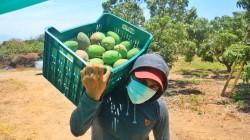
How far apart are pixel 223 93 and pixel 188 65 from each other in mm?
17682

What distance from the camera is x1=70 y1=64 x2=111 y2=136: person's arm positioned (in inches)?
86.0

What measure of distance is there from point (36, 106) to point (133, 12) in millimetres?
9772

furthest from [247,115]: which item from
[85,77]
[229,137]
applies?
[85,77]

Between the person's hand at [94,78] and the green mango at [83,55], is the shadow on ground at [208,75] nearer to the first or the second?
the green mango at [83,55]

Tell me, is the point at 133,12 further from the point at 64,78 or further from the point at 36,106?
the point at 64,78

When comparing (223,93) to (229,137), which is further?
(223,93)

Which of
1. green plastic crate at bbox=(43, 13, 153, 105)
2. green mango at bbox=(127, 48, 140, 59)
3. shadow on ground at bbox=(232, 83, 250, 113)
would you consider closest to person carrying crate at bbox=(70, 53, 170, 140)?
green plastic crate at bbox=(43, 13, 153, 105)

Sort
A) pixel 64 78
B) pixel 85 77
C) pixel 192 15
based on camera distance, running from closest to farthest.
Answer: pixel 85 77 → pixel 64 78 → pixel 192 15

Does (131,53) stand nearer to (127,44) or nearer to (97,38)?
(127,44)

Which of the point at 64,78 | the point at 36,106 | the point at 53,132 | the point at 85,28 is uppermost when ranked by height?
the point at 85,28

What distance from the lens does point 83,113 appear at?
239 cm

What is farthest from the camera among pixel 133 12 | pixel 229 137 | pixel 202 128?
pixel 133 12

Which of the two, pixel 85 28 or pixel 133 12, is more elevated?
pixel 85 28

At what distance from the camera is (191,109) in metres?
12.4
